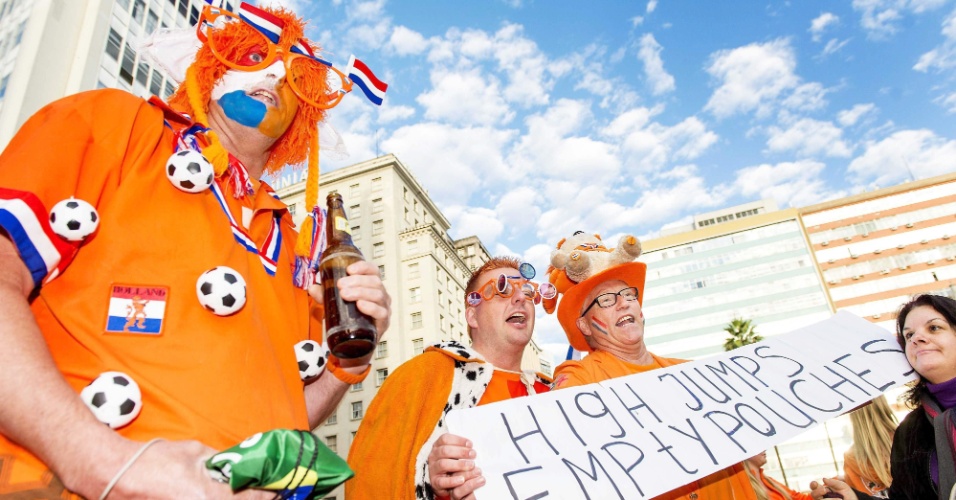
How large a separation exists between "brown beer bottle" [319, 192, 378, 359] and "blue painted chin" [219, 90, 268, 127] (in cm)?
65

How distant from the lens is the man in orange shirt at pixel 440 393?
2896 millimetres

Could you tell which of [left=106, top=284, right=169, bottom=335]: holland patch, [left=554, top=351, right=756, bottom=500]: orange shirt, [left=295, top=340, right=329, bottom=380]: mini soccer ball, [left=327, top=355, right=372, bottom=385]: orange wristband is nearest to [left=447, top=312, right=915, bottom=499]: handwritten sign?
[left=554, top=351, right=756, bottom=500]: orange shirt

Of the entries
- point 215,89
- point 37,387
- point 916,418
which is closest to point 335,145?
point 215,89

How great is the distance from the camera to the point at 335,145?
126 inches

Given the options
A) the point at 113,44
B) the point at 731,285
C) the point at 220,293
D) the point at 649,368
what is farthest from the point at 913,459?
the point at 731,285

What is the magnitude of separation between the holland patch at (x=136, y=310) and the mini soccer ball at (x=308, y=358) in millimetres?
544

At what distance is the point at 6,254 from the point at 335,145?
6.64 ft

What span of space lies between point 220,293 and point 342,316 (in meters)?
0.40

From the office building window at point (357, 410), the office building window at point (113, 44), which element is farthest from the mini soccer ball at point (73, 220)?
the office building window at point (357, 410)

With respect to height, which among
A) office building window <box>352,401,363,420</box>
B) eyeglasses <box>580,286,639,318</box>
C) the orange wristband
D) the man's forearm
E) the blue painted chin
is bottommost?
the man's forearm

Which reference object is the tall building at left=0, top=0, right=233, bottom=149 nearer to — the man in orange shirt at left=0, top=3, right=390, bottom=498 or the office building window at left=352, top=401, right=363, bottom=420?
the man in orange shirt at left=0, top=3, right=390, bottom=498

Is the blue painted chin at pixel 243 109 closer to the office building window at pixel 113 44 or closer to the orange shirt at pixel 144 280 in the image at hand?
the orange shirt at pixel 144 280

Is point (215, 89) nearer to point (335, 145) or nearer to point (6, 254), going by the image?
point (335, 145)

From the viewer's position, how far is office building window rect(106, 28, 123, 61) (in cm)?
2131
